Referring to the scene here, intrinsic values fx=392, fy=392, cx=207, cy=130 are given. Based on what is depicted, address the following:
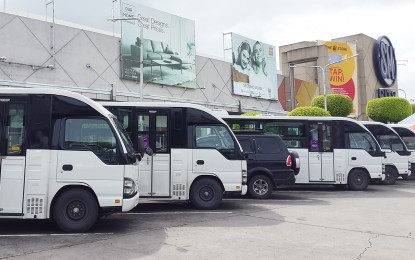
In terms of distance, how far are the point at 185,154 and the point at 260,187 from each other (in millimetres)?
3601

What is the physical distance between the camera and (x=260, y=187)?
12688 mm

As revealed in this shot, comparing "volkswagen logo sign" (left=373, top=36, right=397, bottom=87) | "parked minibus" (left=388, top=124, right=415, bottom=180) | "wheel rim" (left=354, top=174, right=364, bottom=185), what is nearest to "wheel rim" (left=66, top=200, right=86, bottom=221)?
"wheel rim" (left=354, top=174, right=364, bottom=185)

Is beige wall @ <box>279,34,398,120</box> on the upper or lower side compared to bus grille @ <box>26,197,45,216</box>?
upper

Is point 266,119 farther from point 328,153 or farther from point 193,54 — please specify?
point 193,54

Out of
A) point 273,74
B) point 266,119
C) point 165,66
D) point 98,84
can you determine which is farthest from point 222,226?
point 273,74

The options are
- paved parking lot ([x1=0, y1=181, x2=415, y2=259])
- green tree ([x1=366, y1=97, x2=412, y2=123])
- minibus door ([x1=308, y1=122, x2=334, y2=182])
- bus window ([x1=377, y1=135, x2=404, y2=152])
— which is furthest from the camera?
green tree ([x1=366, y1=97, x2=412, y2=123])

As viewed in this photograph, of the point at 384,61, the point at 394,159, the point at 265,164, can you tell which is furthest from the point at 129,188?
the point at 384,61

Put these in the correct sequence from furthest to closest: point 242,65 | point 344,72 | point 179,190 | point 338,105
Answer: point 344,72, point 242,65, point 338,105, point 179,190

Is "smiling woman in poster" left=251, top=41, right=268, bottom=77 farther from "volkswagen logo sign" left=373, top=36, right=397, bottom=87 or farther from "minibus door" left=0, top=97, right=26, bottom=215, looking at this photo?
"minibus door" left=0, top=97, right=26, bottom=215

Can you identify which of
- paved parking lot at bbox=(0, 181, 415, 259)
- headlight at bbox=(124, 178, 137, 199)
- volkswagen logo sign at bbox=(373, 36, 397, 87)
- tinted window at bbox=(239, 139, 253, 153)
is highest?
volkswagen logo sign at bbox=(373, 36, 397, 87)

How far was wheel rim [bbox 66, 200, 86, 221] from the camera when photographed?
294 inches

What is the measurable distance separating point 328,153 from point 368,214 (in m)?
5.15

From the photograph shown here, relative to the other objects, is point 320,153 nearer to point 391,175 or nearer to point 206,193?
point 391,175

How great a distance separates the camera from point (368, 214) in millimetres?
9922
